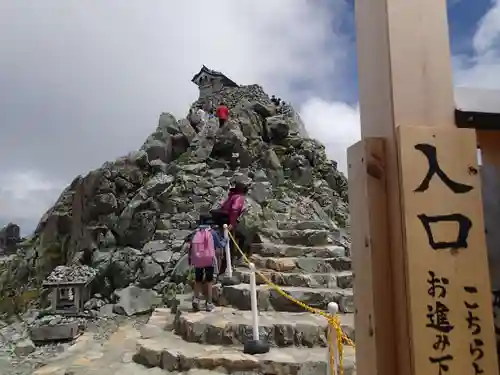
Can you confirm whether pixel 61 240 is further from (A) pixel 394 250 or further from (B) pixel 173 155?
(A) pixel 394 250

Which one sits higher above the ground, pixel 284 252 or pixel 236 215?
pixel 236 215

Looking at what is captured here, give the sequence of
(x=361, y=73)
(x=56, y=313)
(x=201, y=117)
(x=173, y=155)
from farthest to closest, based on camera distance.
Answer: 1. (x=201, y=117)
2. (x=173, y=155)
3. (x=56, y=313)
4. (x=361, y=73)

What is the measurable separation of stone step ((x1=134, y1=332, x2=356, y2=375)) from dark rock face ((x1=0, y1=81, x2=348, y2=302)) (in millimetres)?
5527

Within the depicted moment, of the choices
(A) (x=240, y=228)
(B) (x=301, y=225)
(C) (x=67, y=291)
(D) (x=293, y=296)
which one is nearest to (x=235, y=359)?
(D) (x=293, y=296)

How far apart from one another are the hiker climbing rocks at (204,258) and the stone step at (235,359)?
124 centimetres

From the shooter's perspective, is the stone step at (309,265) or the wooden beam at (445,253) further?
the stone step at (309,265)

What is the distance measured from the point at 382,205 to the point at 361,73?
61 cm

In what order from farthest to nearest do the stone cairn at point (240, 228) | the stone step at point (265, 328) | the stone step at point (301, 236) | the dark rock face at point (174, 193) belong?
the dark rock face at point (174, 193)
the stone step at point (301, 236)
the stone cairn at point (240, 228)
the stone step at point (265, 328)

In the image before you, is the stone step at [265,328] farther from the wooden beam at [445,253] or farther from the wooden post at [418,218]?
the wooden beam at [445,253]

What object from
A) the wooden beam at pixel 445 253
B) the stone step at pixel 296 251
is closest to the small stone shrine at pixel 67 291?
the stone step at pixel 296 251

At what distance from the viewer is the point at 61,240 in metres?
17.6

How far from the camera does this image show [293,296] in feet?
21.9

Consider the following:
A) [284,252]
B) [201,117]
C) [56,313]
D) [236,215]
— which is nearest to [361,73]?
[236,215]

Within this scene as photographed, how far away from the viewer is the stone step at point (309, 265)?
801cm
